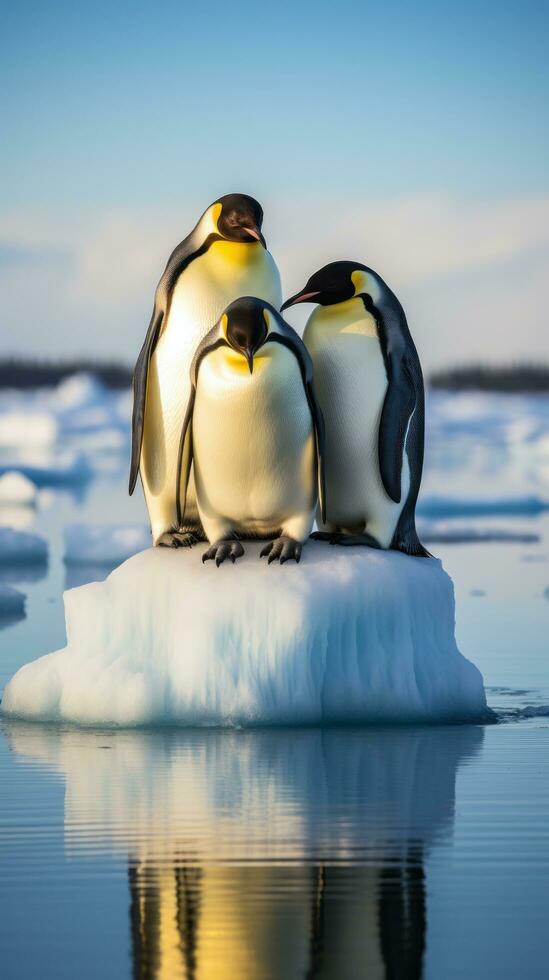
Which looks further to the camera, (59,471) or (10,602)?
(59,471)

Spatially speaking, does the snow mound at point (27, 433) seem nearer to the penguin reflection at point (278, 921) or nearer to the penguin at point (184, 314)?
the penguin at point (184, 314)

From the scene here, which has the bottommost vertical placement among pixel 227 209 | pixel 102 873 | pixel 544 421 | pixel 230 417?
pixel 544 421

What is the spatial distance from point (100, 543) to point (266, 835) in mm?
8875

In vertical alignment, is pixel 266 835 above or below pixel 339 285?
below

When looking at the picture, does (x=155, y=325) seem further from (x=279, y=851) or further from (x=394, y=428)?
(x=279, y=851)

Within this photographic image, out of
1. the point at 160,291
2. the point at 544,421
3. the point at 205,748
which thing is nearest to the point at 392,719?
the point at 205,748

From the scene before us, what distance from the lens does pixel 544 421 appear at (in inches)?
1060

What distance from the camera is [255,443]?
19.5ft

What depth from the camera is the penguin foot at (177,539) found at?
251 inches

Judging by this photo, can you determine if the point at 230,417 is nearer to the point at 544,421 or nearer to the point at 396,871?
the point at 396,871

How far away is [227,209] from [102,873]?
10.5 feet

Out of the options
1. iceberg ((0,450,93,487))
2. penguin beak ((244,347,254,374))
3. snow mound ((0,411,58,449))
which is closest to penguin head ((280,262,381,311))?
penguin beak ((244,347,254,374))

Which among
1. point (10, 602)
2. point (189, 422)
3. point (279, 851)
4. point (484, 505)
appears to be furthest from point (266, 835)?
point (484, 505)

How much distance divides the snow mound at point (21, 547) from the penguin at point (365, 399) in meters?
6.59
